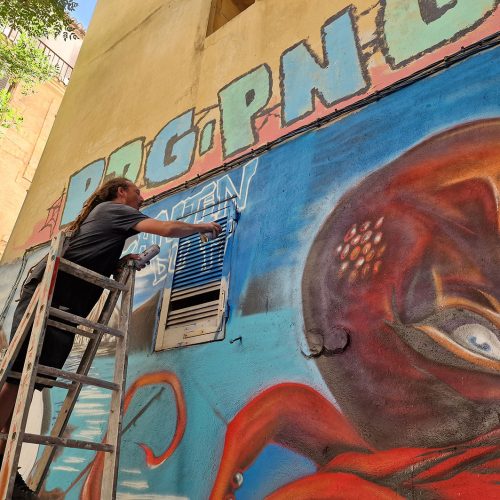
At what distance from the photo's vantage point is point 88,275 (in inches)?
109

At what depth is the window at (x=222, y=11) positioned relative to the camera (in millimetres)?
5312

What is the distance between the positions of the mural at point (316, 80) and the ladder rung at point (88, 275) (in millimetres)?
1539

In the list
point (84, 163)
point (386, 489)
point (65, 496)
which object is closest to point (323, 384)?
point (386, 489)

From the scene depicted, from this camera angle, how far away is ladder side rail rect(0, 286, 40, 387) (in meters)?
2.52

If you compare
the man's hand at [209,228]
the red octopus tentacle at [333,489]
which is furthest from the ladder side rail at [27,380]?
the red octopus tentacle at [333,489]

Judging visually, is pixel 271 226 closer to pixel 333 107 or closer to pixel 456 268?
pixel 333 107

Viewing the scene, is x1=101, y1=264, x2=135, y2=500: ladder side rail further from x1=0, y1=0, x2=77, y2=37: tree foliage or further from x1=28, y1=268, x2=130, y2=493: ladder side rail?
x1=0, y1=0, x2=77, y2=37: tree foliage

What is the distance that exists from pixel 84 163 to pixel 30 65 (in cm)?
547

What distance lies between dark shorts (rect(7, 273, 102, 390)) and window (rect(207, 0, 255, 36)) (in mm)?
3464

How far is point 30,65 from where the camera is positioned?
32.5 feet

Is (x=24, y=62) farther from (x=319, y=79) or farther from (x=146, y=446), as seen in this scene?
(x=146, y=446)

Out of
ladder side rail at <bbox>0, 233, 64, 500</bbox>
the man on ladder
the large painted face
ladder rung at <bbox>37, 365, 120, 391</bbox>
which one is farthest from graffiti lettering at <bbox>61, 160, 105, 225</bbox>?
the large painted face

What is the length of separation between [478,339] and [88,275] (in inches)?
80.3

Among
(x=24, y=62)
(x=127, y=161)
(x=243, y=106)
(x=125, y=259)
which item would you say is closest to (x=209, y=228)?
(x=125, y=259)
